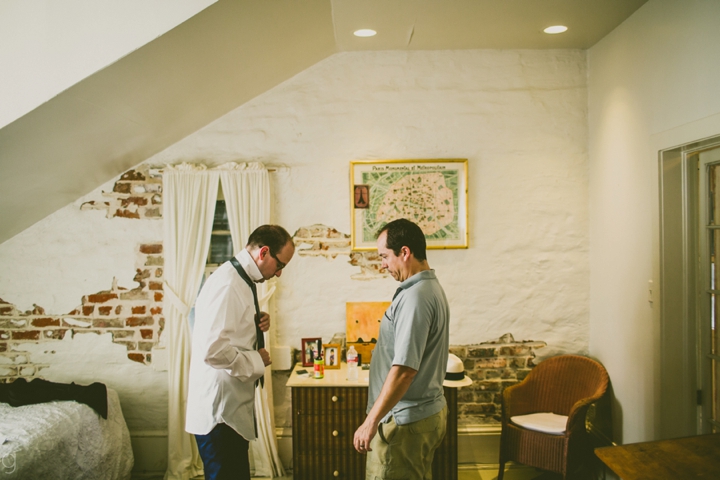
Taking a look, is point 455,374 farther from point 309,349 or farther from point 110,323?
point 110,323

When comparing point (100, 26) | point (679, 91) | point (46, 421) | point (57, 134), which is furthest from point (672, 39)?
point (46, 421)

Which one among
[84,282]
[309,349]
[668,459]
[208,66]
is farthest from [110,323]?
[668,459]

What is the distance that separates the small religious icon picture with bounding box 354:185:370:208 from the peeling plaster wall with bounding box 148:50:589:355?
0.10 m

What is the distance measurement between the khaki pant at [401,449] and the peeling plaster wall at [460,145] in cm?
183

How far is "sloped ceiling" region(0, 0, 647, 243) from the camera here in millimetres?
2684

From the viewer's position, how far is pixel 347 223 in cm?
405

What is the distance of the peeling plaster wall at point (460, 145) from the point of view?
4.03 meters

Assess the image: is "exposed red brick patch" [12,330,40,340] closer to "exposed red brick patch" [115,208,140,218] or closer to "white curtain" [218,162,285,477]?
"exposed red brick patch" [115,208,140,218]

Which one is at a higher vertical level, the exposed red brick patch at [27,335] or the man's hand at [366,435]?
the exposed red brick patch at [27,335]

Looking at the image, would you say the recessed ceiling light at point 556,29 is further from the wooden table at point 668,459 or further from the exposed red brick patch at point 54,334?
the exposed red brick patch at point 54,334

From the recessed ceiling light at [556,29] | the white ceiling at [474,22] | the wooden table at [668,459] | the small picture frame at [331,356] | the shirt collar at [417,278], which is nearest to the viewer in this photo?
the wooden table at [668,459]

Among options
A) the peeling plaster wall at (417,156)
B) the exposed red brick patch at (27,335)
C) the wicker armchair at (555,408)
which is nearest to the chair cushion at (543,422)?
the wicker armchair at (555,408)

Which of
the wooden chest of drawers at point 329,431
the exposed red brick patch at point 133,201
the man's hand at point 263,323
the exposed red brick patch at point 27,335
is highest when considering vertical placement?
the exposed red brick patch at point 133,201

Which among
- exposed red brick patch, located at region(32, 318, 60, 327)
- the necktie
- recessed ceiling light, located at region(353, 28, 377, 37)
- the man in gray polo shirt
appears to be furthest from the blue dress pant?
recessed ceiling light, located at region(353, 28, 377, 37)
